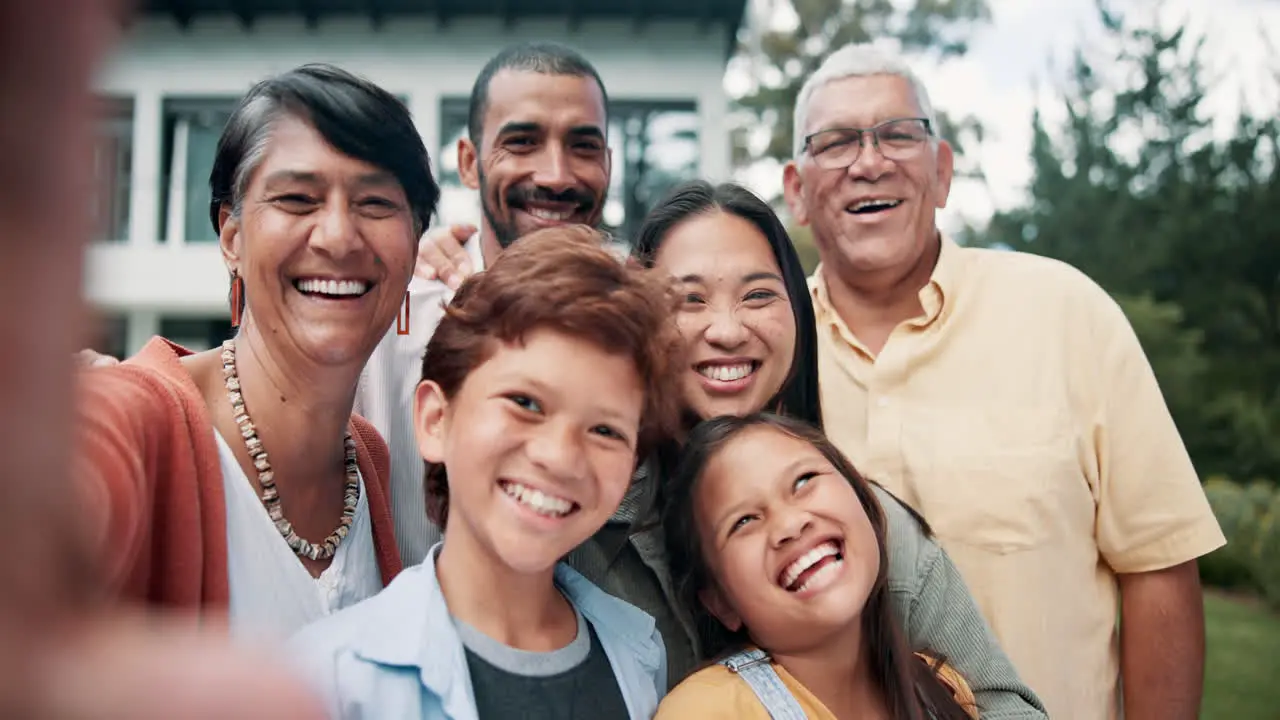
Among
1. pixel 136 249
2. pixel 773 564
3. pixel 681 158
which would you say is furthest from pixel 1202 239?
pixel 773 564

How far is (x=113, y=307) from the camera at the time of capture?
14.6 inches

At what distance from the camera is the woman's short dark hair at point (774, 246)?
2.58m

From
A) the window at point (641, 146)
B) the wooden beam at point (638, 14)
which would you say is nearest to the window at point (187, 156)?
the window at point (641, 146)

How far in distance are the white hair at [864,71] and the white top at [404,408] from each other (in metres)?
1.26

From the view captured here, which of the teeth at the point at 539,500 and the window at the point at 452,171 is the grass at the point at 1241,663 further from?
the window at the point at 452,171

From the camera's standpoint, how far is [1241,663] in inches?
354

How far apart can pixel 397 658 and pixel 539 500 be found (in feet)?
1.07

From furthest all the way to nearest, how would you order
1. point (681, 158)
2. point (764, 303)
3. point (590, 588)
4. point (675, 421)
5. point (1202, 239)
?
point (1202, 239) → point (681, 158) → point (764, 303) → point (675, 421) → point (590, 588)

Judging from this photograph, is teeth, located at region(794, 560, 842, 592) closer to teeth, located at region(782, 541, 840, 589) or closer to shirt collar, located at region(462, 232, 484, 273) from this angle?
teeth, located at region(782, 541, 840, 589)

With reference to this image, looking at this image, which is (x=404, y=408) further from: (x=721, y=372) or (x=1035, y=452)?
(x=1035, y=452)

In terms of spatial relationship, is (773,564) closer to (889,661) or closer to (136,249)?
(889,661)

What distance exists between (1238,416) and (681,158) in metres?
8.19

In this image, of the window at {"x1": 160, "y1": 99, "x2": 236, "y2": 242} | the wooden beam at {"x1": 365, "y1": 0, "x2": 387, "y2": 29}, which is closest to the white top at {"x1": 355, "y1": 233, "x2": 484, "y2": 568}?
the wooden beam at {"x1": 365, "y1": 0, "x2": 387, "y2": 29}

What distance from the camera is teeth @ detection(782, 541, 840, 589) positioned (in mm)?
2025
